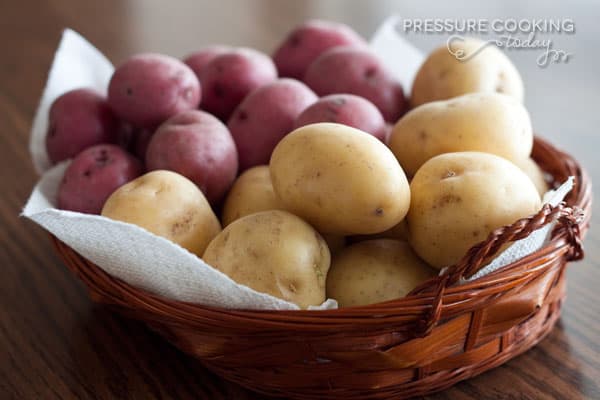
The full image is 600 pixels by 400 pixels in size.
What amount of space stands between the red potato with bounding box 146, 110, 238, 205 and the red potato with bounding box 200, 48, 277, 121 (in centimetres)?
13

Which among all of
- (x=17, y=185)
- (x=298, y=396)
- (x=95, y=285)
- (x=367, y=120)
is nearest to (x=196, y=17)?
(x=17, y=185)

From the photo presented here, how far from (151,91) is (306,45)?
28 cm

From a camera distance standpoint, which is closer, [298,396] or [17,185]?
[298,396]

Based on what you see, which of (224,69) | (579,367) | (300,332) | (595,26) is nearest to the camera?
(300,332)

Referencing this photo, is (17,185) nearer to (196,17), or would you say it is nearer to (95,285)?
(95,285)

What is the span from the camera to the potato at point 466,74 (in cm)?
88

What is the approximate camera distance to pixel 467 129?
734 mm

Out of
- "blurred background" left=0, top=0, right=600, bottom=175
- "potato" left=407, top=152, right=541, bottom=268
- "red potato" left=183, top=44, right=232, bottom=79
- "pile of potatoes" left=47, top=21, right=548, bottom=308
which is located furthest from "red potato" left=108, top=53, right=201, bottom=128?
"blurred background" left=0, top=0, right=600, bottom=175

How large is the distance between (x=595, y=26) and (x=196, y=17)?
2.73 ft

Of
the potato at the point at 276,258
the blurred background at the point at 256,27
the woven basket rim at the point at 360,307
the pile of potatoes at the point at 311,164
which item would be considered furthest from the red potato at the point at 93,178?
the blurred background at the point at 256,27

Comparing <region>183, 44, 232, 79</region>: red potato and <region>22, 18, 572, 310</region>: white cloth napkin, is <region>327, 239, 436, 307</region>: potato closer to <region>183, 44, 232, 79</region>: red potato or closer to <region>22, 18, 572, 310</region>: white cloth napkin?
<region>22, 18, 572, 310</region>: white cloth napkin

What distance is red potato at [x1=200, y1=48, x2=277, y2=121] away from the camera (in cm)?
95

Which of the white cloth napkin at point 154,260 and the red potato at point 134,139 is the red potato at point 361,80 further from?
the white cloth napkin at point 154,260

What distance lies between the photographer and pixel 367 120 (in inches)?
31.2
